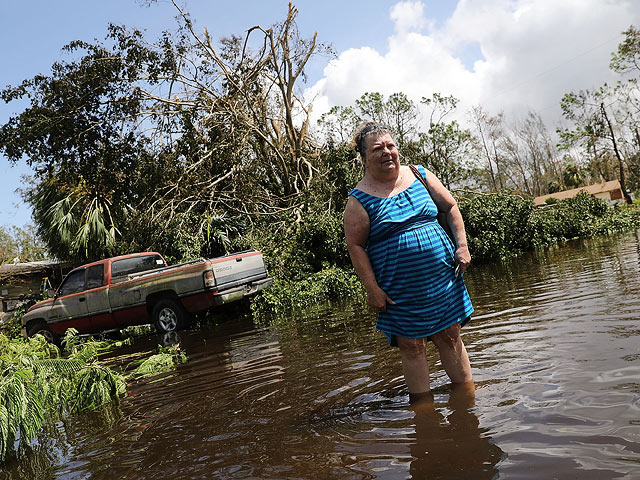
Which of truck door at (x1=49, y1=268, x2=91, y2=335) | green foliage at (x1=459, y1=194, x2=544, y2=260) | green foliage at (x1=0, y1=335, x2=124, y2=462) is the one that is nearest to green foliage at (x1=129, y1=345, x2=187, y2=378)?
green foliage at (x1=0, y1=335, x2=124, y2=462)

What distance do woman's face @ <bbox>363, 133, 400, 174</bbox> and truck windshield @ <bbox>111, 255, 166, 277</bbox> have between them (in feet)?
33.2

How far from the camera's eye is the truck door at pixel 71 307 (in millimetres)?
12352

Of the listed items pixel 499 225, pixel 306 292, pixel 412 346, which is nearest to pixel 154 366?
pixel 412 346

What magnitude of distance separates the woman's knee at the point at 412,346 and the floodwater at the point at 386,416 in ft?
1.04

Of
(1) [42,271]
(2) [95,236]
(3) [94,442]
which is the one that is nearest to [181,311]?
(3) [94,442]

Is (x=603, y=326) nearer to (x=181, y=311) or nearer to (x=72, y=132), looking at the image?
(x=181, y=311)

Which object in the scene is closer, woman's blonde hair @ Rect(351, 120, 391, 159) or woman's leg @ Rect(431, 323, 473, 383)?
woman's leg @ Rect(431, 323, 473, 383)

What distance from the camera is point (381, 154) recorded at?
3.48 m

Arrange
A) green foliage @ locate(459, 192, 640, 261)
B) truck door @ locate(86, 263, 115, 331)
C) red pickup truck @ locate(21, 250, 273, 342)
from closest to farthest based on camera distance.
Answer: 1. red pickup truck @ locate(21, 250, 273, 342)
2. truck door @ locate(86, 263, 115, 331)
3. green foliage @ locate(459, 192, 640, 261)

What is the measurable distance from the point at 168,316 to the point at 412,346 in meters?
8.79

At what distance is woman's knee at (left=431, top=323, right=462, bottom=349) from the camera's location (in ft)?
11.3

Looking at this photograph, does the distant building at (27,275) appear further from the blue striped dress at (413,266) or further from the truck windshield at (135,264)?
the blue striped dress at (413,266)

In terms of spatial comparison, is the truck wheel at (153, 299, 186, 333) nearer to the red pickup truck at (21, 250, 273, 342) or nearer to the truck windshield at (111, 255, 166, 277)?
the red pickup truck at (21, 250, 273, 342)

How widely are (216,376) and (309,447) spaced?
284cm
